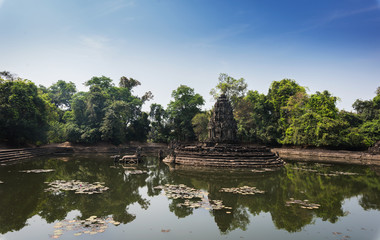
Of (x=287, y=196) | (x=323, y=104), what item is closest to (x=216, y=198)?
(x=287, y=196)

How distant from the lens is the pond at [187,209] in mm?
5707

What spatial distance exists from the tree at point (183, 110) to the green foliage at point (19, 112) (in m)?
24.8

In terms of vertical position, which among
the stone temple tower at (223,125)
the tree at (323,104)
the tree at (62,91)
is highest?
the tree at (62,91)

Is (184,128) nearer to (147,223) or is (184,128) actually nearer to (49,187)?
(49,187)

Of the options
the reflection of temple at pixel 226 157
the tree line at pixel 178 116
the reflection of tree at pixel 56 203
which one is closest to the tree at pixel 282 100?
the tree line at pixel 178 116

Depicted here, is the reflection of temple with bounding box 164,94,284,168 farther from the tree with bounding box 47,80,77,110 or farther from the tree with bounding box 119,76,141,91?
the tree with bounding box 47,80,77,110

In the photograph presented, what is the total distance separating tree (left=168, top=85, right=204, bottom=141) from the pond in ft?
113

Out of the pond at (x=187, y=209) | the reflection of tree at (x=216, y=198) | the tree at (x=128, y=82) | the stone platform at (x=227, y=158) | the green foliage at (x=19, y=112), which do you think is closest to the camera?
the pond at (x=187, y=209)

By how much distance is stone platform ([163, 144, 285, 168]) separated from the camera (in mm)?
17750

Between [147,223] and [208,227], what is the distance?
5.71 ft

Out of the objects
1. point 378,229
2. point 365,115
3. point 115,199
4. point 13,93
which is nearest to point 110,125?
point 13,93

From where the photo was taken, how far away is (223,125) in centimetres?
2336

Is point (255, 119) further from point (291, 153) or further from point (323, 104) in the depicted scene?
point (323, 104)

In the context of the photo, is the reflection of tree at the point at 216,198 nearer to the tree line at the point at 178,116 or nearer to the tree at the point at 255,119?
the tree line at the point at 178,116
